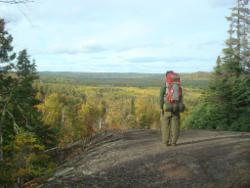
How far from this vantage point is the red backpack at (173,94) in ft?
31.4

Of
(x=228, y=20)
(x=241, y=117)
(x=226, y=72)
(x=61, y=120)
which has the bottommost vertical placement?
(x=61, y=120)

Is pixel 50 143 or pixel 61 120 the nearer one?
pixel 50 143

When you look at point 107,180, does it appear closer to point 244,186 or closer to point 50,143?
point 244,186

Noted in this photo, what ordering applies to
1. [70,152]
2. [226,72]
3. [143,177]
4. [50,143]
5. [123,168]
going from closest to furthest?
[143,177] < [123,168] < [70,152] < [50,143] < [226,72]

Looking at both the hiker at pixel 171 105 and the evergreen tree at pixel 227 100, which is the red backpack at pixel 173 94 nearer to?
the hiker at pixel 171 105

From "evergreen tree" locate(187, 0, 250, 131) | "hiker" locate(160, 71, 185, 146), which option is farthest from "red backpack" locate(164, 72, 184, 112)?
"evergreen tree" locate(187, 0, 250, 131)

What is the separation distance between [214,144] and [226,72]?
1829 centimetres

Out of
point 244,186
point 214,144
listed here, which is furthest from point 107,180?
point 214,144

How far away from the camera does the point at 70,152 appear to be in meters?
12.1

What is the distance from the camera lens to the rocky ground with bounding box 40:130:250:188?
6.80 meters

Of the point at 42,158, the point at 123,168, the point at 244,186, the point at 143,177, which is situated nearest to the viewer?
the point at 244,186

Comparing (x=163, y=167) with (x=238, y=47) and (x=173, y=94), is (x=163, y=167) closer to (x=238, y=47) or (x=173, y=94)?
(x=173, y=94)

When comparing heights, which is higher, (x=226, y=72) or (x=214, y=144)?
(x=226, y=72)

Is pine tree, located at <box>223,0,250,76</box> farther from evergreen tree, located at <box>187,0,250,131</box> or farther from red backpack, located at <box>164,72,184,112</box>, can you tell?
red backpack, located at <box>164,72,184,112</box>
